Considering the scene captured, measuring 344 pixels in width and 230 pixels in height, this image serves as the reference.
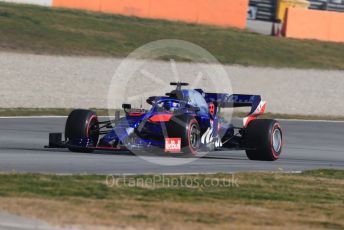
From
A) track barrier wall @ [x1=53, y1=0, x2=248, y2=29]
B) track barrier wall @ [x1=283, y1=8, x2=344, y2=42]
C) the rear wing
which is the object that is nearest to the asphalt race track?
the rear wing

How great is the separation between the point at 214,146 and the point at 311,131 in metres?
9.15

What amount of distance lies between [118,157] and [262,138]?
270 centimetres

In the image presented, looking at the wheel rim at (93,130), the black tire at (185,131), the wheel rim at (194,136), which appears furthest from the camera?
the wheel rim at (93,130)

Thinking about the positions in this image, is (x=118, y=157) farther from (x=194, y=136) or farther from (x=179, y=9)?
(x=179, y=9)

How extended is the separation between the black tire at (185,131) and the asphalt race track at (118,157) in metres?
0.26

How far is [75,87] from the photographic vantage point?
29438mm

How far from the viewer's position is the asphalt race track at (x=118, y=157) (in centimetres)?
1423

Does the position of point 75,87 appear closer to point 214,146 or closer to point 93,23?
point 93,23

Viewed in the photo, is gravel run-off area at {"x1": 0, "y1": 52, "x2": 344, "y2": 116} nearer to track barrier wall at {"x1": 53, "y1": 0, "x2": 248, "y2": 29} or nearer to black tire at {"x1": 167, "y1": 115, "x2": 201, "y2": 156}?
track barrier wall at {"x1": 53, "y1": 0, "x2": 248, "y2": 29}

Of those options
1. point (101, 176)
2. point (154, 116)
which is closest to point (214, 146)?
point (154, 116)

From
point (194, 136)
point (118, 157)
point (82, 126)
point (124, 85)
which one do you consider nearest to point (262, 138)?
point (194, 136)

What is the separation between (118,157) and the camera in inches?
643

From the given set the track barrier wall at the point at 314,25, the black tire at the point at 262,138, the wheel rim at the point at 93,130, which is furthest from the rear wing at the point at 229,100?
the track barrier wall at the point at 314,25

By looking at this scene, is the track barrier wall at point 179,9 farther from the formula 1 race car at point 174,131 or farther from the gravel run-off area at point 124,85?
the formula 1 race car at point 174,131
